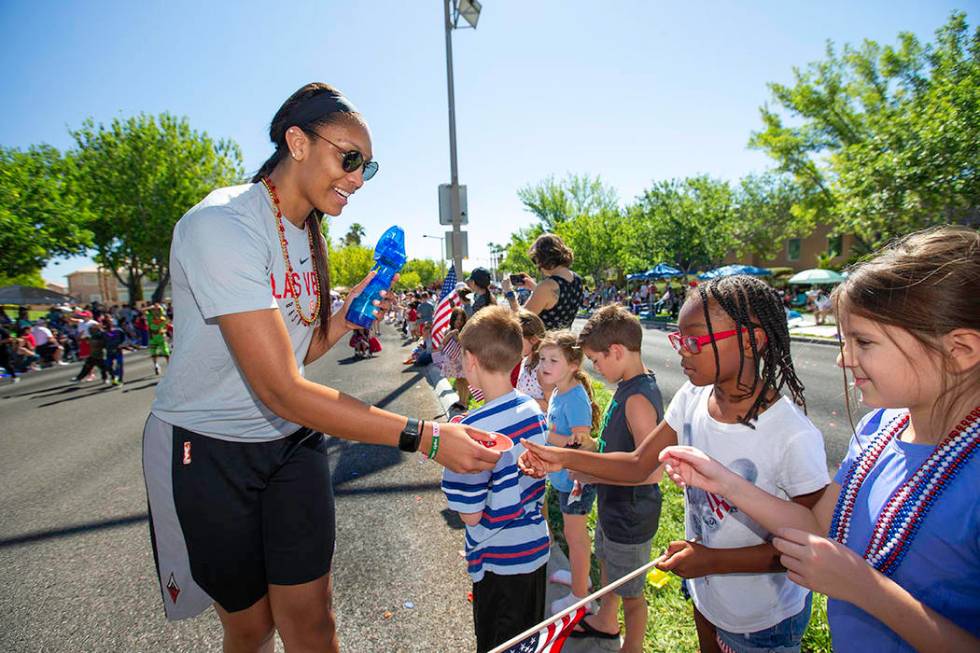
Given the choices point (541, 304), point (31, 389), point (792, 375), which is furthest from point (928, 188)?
point (31, 389)

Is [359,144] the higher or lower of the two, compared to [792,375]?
higher

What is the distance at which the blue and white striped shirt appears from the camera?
1.97 m

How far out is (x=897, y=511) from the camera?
3.74 feet

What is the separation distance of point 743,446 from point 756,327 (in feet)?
1.44

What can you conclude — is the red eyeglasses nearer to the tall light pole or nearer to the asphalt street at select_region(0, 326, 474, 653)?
the asphalt street at select_region(0, 326, 474, 653)

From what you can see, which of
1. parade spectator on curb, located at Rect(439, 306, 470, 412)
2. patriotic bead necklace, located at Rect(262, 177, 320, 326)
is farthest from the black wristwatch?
parade spectator on curb, located at Rect(439, 306, 470, 412)

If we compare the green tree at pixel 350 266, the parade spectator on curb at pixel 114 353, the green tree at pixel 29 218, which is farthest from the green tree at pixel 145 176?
the parade spectator on curb at pixel 114 353

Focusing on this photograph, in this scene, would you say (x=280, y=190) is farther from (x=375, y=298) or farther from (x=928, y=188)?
(x=928, y=188)

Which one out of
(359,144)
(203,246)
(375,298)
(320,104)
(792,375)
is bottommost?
(792,375)

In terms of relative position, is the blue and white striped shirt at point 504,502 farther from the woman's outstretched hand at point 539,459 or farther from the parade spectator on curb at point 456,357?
the parade spectator on curb at point 456,357

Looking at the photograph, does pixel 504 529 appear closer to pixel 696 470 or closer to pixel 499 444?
pixel 499 444

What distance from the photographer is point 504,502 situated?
205 cm

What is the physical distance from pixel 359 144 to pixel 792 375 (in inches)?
74.0

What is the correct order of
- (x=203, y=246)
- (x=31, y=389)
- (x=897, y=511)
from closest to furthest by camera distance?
(x=897, y=511) < (x=203, y=246) < (x=31, y=389)
